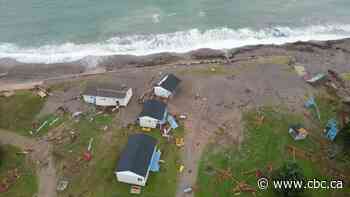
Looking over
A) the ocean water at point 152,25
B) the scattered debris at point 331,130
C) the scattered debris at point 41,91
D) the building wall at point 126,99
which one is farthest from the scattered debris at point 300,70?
the scattered debris at point 41,91

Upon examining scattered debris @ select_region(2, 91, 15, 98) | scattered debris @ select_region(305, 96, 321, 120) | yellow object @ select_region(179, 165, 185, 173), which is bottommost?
yellow object @ select_region(179, 165, 185, 173)

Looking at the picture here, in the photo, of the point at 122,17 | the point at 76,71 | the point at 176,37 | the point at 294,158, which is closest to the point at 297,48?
the point at 176,37

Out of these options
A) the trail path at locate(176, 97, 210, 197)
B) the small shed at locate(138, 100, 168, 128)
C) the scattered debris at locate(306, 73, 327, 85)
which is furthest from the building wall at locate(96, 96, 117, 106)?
the scattered debris at locate(306, 73, 327, 85)

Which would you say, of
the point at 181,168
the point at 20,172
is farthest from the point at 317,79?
the point at 20,172

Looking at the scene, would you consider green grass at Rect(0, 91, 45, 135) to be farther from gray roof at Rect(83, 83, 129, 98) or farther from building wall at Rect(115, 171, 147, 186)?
building wall at Rect(115, 171, 147, 186)

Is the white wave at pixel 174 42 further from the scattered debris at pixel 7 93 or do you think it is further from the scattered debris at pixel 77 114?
the scattered debris at pixel 77 114

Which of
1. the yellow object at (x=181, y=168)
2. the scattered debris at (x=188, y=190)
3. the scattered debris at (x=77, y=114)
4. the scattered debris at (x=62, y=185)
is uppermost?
the scattered debris at (x=77, y=114)
